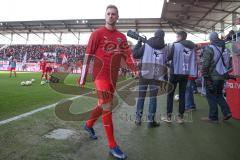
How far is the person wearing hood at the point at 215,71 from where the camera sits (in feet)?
23.7

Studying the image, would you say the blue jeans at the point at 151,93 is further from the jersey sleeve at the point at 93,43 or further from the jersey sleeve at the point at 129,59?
the jersey sleeve at the point at 93,43

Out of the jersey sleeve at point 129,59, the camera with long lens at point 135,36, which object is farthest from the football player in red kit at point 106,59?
the camera with long lens at point 135,36

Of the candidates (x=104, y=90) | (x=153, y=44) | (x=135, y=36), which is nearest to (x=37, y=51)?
(x=153, y=44)

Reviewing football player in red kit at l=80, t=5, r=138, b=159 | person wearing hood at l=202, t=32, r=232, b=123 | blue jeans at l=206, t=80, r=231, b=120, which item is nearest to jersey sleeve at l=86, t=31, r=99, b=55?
football player in red kit at l=80, t=5, r=138, b=159

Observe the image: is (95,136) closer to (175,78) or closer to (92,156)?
(92,156)

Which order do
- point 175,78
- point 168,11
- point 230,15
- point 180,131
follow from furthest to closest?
point 168,11 < point 230,15 < point 175,78 < point 180,131

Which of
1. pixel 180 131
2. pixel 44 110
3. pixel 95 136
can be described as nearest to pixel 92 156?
pixel 95 136

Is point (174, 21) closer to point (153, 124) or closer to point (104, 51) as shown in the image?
point (153, 124)

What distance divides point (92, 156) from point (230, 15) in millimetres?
29230

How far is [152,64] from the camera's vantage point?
6.78m

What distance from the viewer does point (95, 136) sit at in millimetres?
5359

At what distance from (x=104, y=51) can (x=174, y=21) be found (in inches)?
1345

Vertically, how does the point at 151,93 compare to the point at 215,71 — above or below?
below

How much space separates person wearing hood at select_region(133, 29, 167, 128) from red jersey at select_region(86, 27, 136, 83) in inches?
76.4
